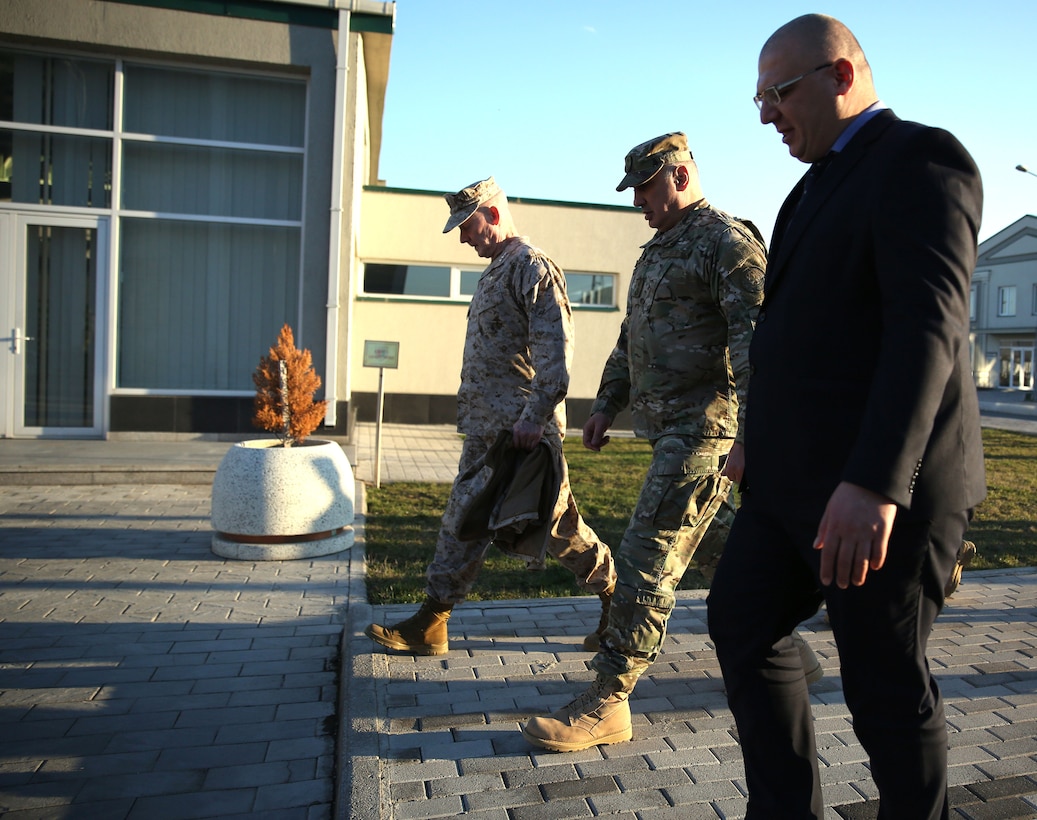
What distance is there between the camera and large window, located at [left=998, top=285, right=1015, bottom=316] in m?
50.6

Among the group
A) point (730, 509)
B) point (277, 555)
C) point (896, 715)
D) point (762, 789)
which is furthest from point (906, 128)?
point (277, 555)

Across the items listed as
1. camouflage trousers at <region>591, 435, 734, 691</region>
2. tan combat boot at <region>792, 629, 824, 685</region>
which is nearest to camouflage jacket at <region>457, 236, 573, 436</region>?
camouflage trousers at <region>591, 435, 734, 691</region>

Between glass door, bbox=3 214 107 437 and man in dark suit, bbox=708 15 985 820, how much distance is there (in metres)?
10.5

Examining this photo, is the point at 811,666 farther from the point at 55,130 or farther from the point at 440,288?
the point at 440,288

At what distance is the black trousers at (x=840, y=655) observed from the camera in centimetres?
195

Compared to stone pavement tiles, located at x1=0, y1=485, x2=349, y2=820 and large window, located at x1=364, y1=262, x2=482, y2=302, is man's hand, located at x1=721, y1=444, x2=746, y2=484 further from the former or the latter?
large window, located at x1=364, y1=262, x2=482, y2=302

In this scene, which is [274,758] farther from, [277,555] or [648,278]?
[277,555]

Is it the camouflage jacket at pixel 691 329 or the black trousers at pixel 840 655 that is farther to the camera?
the camouflage jacket at pixel 691 329

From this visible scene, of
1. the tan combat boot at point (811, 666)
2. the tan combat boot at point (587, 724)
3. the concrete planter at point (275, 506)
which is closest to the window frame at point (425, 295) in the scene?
the concrete planter at point (275, 506)

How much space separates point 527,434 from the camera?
3.80 meters

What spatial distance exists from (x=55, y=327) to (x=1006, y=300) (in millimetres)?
52588

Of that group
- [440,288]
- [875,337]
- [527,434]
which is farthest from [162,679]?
[440,288]

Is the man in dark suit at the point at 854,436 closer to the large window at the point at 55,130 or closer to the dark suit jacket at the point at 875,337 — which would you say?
the dark suit jacket at the point at 875,337

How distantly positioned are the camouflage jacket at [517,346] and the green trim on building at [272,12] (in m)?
8.40
